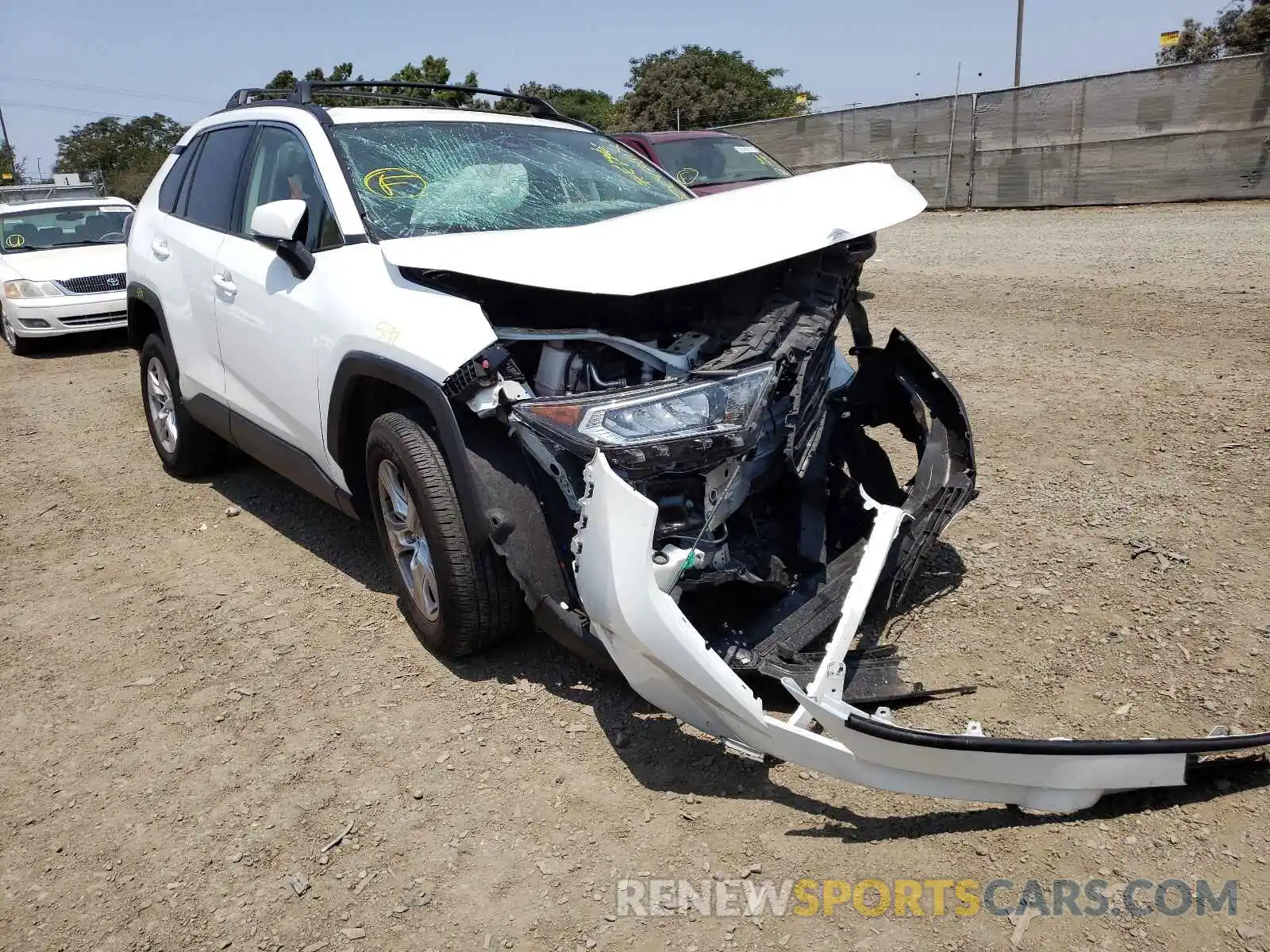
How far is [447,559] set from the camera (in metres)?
3.26

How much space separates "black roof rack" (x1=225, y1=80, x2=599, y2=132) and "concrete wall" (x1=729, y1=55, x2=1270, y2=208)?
15.9 m

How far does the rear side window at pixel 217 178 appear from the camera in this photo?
467 centimetres

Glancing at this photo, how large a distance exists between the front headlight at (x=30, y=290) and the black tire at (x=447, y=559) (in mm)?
8898

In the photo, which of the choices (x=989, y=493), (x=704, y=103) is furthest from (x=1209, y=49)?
(x=989, y=493)

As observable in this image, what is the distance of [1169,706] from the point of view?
309 cm

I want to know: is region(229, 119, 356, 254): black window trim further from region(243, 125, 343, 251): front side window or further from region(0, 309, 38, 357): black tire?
region(0, 309, 38, 357): black tire

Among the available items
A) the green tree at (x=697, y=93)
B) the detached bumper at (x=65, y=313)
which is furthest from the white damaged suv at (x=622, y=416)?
the green tree at (x=697, y=93)

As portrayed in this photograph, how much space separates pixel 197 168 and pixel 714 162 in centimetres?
640

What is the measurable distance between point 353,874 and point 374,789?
359mm

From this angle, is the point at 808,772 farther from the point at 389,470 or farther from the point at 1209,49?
the point at 1209,49

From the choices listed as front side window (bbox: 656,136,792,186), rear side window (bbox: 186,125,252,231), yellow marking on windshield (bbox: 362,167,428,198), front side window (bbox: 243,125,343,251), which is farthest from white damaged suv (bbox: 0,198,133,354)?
yellow marking on windshield (bbox: 362,167,428,198)

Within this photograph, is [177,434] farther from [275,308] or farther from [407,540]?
[407,540]

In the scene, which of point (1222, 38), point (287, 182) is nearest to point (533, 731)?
point (287, 182)

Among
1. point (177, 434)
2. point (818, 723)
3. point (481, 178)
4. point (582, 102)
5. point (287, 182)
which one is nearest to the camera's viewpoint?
point (818, 723)
